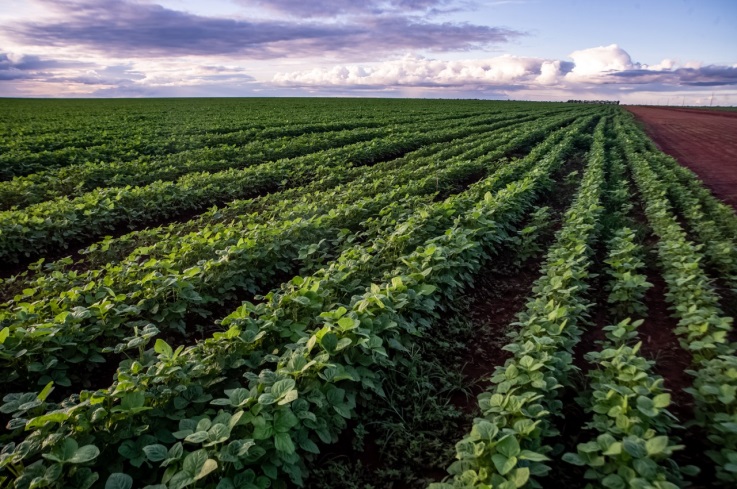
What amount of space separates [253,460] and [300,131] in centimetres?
2232

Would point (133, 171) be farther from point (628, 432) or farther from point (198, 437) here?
point (628, 432)

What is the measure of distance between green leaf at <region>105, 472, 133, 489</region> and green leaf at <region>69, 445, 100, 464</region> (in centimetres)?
14

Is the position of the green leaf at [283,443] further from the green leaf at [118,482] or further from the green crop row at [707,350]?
the green crop row at [707,350]

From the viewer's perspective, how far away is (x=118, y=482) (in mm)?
2174

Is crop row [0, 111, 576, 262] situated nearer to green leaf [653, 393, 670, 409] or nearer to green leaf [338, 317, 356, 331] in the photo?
green leaf [338, 317, 356, 331]

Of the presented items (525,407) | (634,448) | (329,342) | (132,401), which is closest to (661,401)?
(634,448)

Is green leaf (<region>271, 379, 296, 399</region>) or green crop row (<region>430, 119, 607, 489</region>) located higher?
green leaf (<region>271, 379, 296, 399</region>)

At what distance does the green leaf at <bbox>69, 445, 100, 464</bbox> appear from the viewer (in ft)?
7.09

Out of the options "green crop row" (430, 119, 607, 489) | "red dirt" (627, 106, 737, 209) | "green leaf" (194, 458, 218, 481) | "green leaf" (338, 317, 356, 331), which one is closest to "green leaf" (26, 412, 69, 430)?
"green leaf" (194, 458, 218, 481)

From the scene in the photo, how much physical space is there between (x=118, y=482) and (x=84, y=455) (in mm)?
221

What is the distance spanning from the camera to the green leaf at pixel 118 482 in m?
2.16

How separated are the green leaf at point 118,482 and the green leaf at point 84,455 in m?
0.14

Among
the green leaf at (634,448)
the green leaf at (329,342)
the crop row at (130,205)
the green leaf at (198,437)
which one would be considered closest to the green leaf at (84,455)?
the green leaf at (198,437)

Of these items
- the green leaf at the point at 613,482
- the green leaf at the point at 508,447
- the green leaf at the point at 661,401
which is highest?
the green leaf at the point at 661,401
